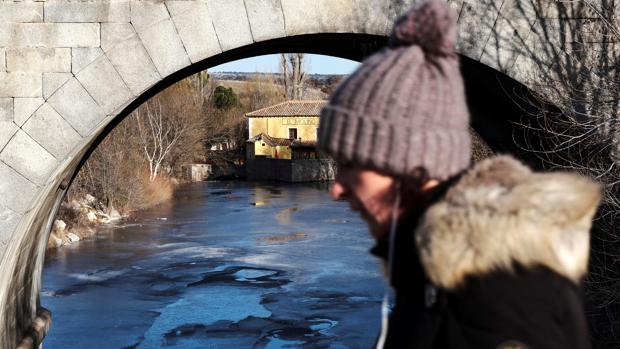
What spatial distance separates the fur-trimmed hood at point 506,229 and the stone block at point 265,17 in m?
4.78

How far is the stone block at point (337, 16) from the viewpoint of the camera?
6.10 m

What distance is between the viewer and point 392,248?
1547 mm

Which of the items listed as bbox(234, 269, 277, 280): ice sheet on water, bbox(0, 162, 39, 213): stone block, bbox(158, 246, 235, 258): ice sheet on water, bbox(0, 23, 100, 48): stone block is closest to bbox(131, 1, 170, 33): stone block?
bbox(0, 23, 100, 48): stone block

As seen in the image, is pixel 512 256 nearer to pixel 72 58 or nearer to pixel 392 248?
pixel 392 248

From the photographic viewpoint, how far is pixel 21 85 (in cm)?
600

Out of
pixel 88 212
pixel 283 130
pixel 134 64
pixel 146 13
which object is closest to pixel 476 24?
pixel 146 13

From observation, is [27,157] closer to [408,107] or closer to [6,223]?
[6,223]

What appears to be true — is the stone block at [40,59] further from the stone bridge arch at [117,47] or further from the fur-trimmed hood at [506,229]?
the fur-trimmed hood at [506,229]

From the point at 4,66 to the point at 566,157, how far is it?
14.5ft

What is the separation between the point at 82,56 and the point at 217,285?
10.4m

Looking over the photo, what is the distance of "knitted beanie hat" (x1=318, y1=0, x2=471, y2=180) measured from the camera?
5.06ft

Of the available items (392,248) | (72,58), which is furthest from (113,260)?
(392,248)

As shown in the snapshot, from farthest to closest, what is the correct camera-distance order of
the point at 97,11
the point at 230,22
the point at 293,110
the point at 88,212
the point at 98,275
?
the point at 293,110, the point at 88,212, the point at 98,275, the point at 230,22, the point at 97,11

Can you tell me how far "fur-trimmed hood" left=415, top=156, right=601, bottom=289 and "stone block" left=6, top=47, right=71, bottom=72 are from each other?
4.99m
